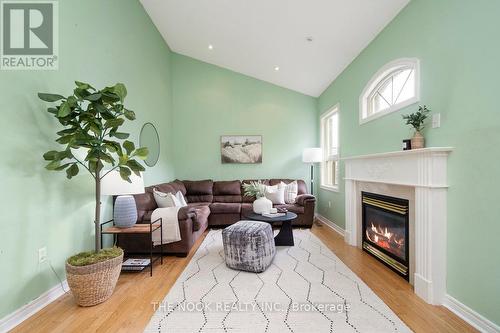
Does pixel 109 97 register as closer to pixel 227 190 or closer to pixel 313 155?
pixel 227 190

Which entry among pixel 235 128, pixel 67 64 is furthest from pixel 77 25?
pixel 235 128

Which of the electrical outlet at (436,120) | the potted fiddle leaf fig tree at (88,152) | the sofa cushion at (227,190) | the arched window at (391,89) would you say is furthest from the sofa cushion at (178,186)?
the electrical outlet at (436,120)

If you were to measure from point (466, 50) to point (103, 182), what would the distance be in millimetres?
3417

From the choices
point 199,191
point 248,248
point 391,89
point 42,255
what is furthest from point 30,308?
point 391,89

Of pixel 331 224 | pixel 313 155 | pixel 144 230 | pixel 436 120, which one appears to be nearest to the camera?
pixel 436 120

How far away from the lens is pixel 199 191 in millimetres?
5004

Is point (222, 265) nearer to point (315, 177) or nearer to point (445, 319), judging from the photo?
point (445, 319)

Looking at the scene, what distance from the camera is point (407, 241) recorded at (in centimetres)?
235

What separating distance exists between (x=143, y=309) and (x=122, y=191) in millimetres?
1148

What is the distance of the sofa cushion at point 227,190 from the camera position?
501 centimetres

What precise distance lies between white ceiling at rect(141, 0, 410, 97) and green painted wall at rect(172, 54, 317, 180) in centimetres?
29

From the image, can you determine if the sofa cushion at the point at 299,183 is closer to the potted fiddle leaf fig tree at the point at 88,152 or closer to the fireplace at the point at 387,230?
the fireplace at the point at 387,230

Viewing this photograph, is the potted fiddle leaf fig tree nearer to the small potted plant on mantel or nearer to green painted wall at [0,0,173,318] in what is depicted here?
green painted wall at [0,0,173,318]

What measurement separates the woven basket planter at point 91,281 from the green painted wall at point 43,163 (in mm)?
325
